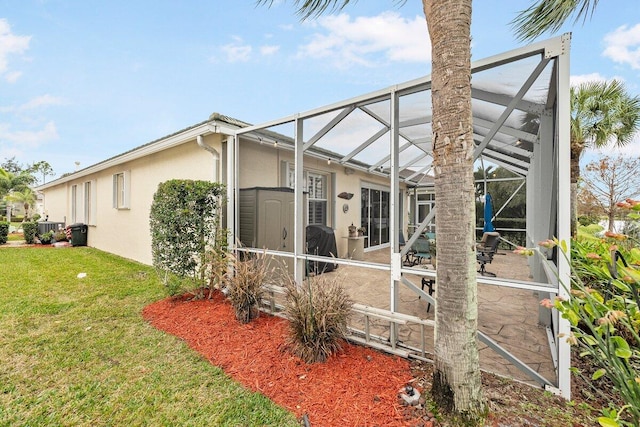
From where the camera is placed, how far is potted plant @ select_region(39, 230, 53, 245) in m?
12.9

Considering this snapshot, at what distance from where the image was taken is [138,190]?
27.1 feet

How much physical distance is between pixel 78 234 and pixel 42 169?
162 ft

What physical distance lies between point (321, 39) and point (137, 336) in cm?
720

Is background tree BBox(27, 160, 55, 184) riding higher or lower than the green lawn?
higher

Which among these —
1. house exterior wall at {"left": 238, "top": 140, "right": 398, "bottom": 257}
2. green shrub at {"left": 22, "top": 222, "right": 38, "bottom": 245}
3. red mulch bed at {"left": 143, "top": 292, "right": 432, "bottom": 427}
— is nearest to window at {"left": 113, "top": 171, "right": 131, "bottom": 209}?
house exterior wall at {"left": 238, "top": 140, "right": 398, "bottom": 257}

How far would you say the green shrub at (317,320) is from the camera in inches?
117

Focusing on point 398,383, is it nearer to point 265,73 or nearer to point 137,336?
point 137,336

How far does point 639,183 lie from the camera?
1326 centimetres

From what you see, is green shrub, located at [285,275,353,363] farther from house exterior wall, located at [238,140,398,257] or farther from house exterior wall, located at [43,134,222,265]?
house exterior wall, located at [43,134,222,265]

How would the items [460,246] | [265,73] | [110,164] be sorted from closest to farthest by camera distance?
[460,246], [110,164], [265,73]

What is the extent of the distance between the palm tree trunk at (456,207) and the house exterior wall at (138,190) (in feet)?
15.5

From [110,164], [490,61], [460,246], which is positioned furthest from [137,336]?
[110,164]

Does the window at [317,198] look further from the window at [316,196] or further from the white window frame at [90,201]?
the white window frame at [90,201]

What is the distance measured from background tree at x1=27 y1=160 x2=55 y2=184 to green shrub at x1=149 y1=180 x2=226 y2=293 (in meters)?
56.7
